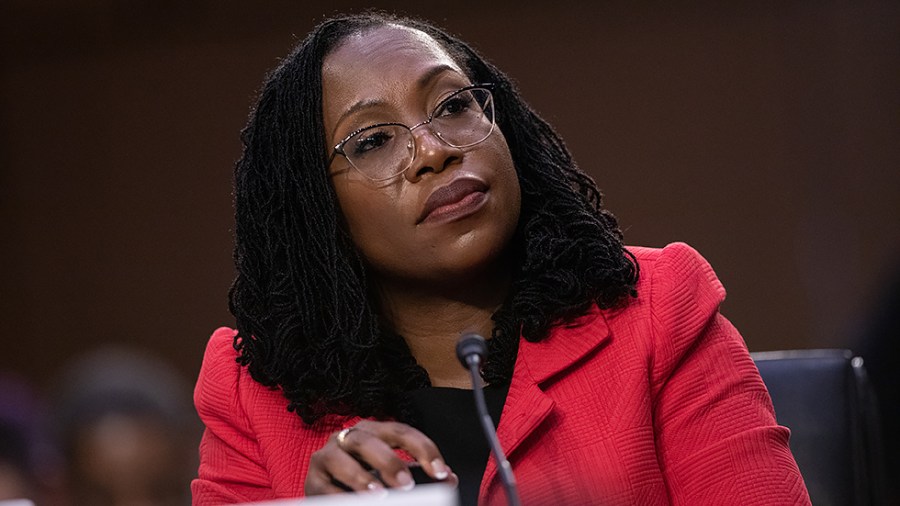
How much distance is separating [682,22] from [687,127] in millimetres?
334

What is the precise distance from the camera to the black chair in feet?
5.34

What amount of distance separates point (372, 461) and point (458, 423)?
478 millimetres

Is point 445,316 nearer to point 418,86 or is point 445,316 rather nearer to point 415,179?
point 415,179

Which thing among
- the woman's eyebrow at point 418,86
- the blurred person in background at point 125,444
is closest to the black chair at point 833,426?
the woman's eyebrow at point 418,86

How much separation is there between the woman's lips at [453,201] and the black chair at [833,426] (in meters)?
0.56

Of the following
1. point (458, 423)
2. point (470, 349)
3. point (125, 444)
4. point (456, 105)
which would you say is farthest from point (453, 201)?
point (125, 444)

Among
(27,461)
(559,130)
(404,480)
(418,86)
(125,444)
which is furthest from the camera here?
(559,130)

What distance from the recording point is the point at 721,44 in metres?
3.54

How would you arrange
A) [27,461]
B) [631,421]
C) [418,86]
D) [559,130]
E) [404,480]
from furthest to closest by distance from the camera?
[559,130] → [27,461] → [418,86] → [631,421] → [404,480]

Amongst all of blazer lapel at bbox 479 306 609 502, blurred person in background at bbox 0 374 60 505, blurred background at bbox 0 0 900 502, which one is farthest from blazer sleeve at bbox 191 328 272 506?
blurred background at bbox 0 0 900 502

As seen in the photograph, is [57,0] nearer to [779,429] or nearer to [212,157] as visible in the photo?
[212,157]

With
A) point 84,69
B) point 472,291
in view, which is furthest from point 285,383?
point 84,69

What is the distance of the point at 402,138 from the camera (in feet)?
5.11

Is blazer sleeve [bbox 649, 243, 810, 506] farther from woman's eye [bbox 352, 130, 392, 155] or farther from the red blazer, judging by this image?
woman's eye [bbox 352, 130, 392, 155]
